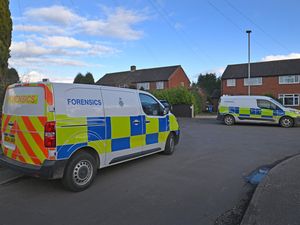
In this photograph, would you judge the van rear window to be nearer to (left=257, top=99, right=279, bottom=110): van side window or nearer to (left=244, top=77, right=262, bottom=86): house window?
(left=257, top=99, right=279, bottom=110): van side window

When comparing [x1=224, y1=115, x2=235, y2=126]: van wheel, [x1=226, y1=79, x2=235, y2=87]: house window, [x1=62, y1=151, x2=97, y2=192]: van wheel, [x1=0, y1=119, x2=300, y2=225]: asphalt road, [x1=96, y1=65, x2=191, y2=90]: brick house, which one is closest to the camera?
[x1=0, y1=119, x2=300, y2=225]: asphalt road

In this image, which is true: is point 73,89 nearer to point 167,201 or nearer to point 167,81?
point 167,201

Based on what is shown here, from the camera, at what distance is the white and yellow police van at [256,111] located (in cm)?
1565

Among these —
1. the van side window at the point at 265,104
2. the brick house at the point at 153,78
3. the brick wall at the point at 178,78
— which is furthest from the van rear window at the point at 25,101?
the brick wall at the point at 178,78

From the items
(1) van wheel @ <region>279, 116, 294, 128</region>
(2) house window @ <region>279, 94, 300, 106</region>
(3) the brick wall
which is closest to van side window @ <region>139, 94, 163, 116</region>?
(1) van wheel @ <region>279, 116, 294, 128</region>

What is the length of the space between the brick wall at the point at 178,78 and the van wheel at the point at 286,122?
28009 mm

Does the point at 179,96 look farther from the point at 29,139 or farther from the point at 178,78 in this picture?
the point at 29,139

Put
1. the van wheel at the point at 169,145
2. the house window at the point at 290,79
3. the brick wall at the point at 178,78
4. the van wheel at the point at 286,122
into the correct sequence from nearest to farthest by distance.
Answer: the van wheel at the point at 169,145
the van wheel at the point at 286,122
the house window at the point at 290,79
the brick wall at the point at 178,78

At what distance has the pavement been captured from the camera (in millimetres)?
3219

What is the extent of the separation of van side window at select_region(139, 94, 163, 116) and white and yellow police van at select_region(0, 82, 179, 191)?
0.74m

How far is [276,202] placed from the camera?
3723 millimetres

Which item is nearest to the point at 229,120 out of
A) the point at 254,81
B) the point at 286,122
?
the point at 286,122

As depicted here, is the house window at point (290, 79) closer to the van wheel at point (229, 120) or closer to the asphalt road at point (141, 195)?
the van wheel at point (229, 120)

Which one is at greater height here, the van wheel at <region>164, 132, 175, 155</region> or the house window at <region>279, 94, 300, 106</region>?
the house window at <region>279, 94, 300, 106</region>
